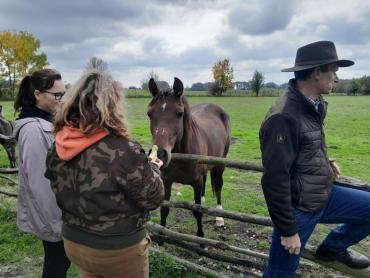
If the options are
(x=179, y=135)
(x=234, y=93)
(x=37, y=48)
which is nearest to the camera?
(x=179, y=135)

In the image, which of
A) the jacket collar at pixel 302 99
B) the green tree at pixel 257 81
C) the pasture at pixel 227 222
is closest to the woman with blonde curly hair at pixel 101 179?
the pasture at pixel 227 222

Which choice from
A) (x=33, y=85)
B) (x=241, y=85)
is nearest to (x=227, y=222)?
(x=33, y=85)

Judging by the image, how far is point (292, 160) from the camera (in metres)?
2.71

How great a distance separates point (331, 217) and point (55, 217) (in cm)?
220

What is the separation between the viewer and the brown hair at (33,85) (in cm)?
317

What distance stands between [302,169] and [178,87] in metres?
2.19

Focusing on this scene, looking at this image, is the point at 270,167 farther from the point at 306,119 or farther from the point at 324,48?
the point at 324,48

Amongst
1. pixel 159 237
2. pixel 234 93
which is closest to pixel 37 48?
pixel 234 93

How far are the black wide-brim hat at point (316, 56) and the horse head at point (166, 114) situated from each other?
6.00 feet

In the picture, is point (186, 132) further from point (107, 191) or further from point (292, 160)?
point (107, 191)

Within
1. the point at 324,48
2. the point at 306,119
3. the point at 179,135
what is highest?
the point at 324,48

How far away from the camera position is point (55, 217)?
3098 millimetres

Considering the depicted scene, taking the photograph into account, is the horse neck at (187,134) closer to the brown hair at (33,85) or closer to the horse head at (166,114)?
the horse head at (166,114)

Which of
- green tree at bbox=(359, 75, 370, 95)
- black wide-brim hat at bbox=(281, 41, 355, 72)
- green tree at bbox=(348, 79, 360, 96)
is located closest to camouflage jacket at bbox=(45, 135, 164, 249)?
black wide-brim hat at bbox=(281, 41, 355, 72)
